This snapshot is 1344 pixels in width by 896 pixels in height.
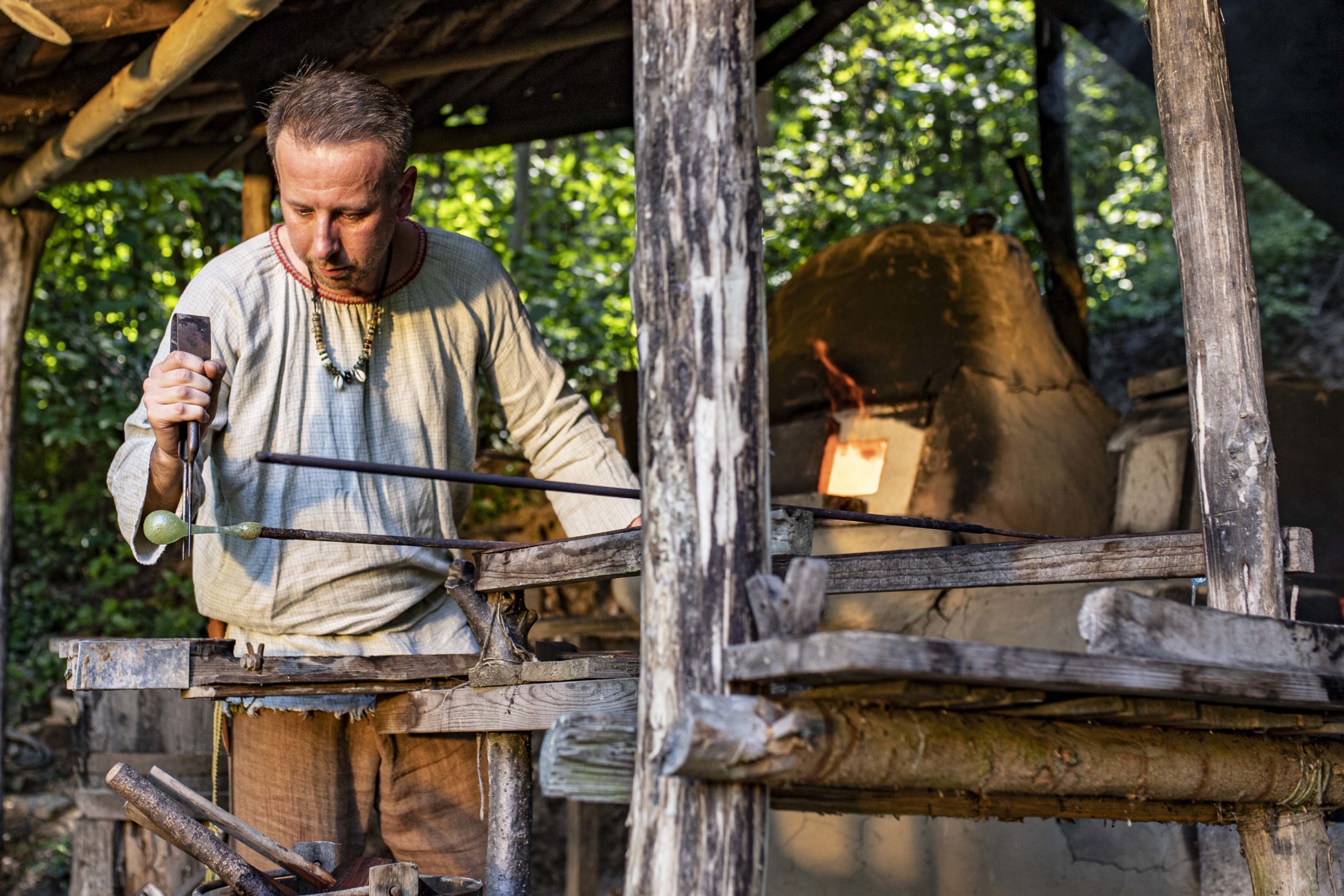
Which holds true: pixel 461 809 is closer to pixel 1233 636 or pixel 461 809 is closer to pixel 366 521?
pixel 366 521

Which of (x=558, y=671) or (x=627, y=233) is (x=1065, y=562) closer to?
(x=558, y=671)

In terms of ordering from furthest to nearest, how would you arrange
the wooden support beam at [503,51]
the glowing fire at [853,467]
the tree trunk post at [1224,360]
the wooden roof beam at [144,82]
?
the glowing fire at [853,467]
the wooden support beam at [503,51]
the wooden roof beam at [144,82]
the tree trunk post at [1224,360]

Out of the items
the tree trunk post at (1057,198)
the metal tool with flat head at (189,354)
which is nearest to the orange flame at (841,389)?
the tree trunk post at (1057,198)

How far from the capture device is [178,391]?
2.47 metres

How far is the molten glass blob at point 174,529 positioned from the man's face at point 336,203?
2.14 ft

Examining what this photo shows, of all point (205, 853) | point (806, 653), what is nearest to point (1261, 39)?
point (806, 653)

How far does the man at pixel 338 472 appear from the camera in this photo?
9.39 ft

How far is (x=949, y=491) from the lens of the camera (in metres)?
5.00

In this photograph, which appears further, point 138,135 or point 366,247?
point 138,135

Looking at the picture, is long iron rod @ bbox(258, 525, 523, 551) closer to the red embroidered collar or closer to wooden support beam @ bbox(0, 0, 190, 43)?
the red embroidered collar

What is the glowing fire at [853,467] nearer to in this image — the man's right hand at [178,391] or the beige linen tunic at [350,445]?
the beige linen tunic at [350,445]

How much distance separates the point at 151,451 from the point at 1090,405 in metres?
4.10

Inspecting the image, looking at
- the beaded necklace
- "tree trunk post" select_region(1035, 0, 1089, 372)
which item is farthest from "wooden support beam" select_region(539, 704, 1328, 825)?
"tree trunk post" select_region(1035, 0, 1089, 372)

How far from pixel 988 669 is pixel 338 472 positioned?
1754 mm
